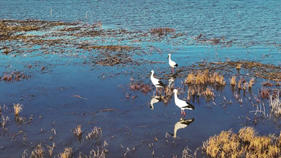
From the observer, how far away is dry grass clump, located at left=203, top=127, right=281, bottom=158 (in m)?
9.58

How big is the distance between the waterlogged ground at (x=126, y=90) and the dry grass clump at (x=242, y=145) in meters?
0.57

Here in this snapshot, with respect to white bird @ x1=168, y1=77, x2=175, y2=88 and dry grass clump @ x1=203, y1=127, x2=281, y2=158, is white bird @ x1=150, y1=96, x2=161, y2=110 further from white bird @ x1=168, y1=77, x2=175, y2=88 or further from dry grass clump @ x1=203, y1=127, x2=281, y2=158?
dry grass clump @ x1=203, y1=127, x2=281, y2=158

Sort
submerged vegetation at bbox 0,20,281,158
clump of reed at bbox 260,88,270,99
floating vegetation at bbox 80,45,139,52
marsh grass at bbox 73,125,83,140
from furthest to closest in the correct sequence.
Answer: floating vegetation at bbox 80,45,139,52, clump of reed at bbox 260,88,270,99, marsh grass at bbox 73,125,83,140, submerged vegetation at bbox 0,20,281,158

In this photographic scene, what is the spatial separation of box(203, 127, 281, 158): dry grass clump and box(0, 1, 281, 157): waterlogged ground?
575 millimetres

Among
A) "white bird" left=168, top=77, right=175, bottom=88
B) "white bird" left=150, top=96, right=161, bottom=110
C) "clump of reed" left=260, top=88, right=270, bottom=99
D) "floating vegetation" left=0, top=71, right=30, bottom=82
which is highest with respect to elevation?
"floating vegetation" left=0, top=71, right=30, bottom=82

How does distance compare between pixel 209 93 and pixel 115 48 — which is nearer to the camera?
pixel 209 93

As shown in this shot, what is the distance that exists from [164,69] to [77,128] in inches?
416

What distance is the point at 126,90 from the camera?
662 inches

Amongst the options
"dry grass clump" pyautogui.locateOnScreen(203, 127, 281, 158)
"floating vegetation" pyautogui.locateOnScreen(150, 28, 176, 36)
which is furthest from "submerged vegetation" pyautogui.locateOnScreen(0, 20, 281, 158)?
"floating vegetation" pyautogui.locateOnScreen(150, 28, 176, 36)

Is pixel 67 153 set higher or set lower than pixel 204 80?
lower

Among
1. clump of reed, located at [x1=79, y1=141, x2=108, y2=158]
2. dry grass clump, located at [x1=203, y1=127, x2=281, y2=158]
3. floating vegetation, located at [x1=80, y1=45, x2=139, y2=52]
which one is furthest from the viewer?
floating vegetation, located at [x1=80, y1=45, x2=139, y2=52]

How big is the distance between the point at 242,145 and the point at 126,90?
328 inches

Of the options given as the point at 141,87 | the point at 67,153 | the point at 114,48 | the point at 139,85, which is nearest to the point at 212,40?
the point at 114,48

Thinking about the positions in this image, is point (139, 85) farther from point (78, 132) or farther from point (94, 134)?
point (78, 132)
